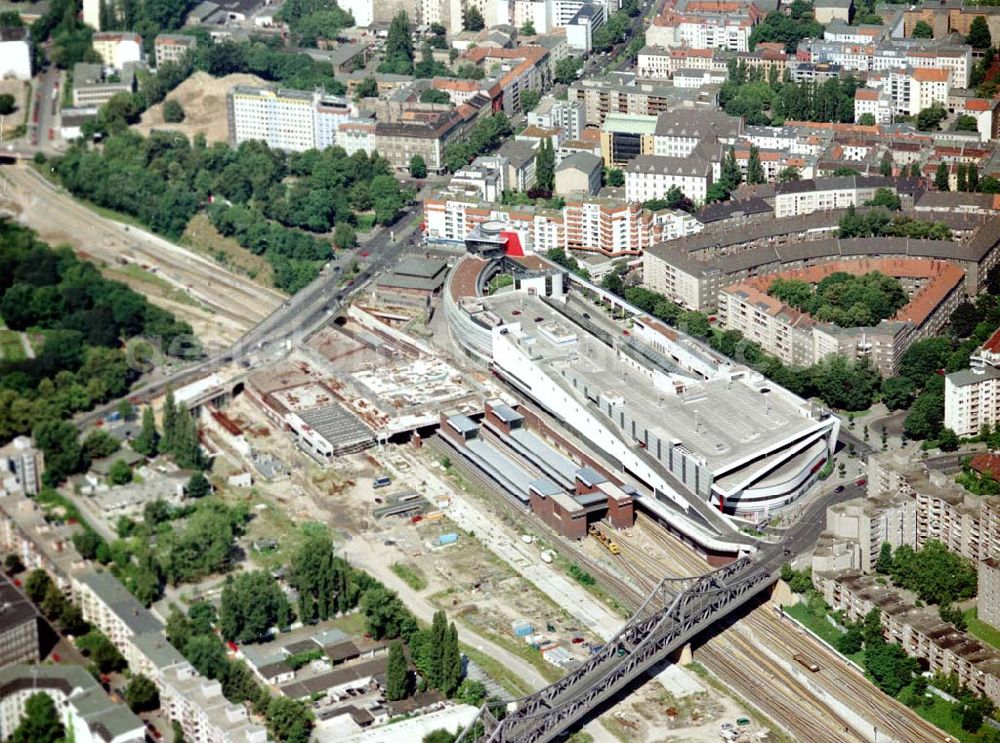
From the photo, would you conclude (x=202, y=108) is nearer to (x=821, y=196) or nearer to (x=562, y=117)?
(x=562, y=117)

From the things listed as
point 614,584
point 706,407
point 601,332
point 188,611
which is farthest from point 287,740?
point 601,332

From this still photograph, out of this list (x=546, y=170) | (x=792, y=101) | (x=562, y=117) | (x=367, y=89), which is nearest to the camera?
(x=546, y=170)

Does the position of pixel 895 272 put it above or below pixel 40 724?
above

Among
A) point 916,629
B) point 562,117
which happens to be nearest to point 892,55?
point 562,117

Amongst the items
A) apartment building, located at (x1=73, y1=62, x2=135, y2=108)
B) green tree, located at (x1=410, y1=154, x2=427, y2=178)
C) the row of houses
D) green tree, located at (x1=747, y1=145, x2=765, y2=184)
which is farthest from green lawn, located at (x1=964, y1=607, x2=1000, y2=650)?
apartment building, located at (x1=73, y1=62, x2=135, y2=108)

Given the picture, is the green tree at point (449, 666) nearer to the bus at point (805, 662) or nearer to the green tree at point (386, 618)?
the green tree at point (386, 618)

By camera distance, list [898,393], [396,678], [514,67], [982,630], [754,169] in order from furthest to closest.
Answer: [514,67]
[754,169]
[898,393]
[982,630]
[396,678]

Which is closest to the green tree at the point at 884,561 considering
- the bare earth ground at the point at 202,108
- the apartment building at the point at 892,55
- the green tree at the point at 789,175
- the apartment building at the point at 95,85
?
the green tree at the point at 789,175

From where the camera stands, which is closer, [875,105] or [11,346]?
[11,346]

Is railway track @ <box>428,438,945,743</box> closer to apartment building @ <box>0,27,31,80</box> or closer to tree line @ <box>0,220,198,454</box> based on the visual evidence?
tree line @ <box>0,220,198,454</box>
